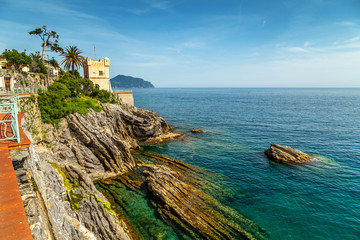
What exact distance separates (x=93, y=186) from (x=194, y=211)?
1107 cm

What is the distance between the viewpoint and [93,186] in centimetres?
2020

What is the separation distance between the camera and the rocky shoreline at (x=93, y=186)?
9428 mm

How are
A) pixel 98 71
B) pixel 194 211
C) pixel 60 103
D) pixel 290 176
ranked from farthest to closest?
pixel 98 71
pixel 60 103
pixel 290 176
pixel 194 211

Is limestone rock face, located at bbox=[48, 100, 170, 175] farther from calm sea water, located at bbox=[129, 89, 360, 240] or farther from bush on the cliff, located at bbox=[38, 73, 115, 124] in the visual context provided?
calm sea water, located at bbox=[129, 89, 360, 240]

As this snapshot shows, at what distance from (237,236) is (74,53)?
56692 mm

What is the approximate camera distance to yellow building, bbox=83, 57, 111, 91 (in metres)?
52.6

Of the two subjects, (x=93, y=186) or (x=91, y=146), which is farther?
(x=91, y=146)

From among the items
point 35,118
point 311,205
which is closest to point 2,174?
point 35,118

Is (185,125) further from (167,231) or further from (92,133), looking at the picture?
(167,231)

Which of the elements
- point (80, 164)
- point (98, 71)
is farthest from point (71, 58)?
point (80, 164)

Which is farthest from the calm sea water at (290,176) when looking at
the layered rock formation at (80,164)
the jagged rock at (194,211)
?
the layered rock formation at (80,164)

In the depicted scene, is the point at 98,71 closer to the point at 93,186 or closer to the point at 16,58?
the point at 16,58

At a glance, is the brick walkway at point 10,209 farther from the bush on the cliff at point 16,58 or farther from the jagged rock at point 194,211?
the bush on the cliff at point 16,58

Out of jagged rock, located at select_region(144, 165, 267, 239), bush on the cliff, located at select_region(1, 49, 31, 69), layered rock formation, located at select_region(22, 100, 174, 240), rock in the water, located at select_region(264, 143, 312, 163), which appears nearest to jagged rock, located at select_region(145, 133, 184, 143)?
layered rock formation, located at select_region(22, 100, 174, 240)
